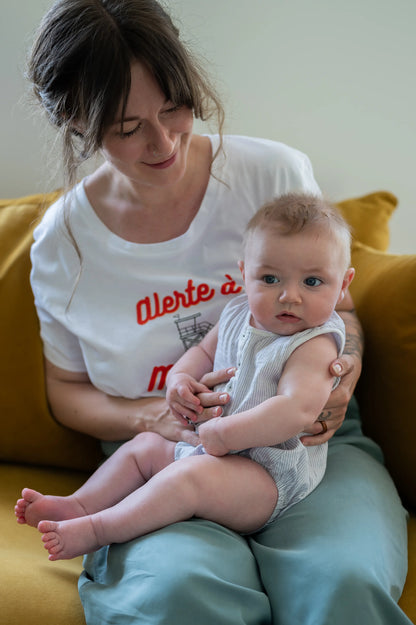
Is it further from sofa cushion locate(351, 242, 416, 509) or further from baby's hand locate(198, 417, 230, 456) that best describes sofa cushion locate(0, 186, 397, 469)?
sofa cushion locate(351, 242, 416, 509)

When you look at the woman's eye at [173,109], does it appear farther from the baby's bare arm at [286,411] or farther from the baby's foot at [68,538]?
the baby's foot at [68,538]

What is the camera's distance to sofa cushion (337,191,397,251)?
1759 millimetres

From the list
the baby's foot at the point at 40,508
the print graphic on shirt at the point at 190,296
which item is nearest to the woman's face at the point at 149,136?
the print graphic on shirt at the point at 190,296

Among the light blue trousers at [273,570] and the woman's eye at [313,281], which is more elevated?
the woman's eye at [313,281]

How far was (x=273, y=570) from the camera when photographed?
112 centimetres

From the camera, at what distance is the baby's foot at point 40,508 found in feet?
4.10

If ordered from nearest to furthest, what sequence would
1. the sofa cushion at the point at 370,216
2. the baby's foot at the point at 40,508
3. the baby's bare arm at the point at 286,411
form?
the baby's bare arm at the point at 286,411
the baby's foot at the point at 40,508
the sofa cushion at the point at 370,216

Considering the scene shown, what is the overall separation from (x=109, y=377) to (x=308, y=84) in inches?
41.3

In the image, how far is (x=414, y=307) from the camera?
140 centimetres

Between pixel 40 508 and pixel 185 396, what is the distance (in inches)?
12.8

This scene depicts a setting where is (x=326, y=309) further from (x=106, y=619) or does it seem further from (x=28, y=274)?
(x=28, y=274)

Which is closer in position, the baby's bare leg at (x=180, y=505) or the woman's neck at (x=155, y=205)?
the baby's bare leg at (x=180, y=505)

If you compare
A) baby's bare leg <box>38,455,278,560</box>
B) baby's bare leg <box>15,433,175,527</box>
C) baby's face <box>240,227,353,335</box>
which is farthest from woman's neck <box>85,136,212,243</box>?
baby's bare leg <box>38,455,278,560</box>

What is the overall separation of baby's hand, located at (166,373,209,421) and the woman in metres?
0.03
